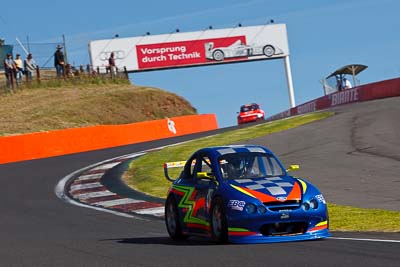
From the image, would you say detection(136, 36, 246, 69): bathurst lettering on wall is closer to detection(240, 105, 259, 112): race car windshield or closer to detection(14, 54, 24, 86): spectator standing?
detection(240, 105, 259, 112): race car windshield

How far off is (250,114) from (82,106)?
10470mm

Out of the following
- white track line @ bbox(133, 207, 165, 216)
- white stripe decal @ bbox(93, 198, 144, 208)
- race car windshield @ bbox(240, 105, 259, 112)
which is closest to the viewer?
white track line @ bbox(133, 207, 165, 216)

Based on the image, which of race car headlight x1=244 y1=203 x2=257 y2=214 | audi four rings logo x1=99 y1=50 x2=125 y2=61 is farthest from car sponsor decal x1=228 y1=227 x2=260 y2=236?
audi four rings logo x1=99 y1=50 x2=125 y2=61

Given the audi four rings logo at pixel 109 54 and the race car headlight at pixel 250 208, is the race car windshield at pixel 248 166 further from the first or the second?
the audi four rings logo at pixel 109 54

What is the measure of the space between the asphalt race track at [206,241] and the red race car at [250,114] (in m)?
23.7

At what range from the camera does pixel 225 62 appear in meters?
84.1

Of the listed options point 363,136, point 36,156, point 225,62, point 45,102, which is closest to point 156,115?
point 45,102

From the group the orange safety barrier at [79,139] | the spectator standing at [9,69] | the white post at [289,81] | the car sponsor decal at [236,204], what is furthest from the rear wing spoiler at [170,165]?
the white post at [289,81]

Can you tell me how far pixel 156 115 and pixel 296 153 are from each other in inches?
1457

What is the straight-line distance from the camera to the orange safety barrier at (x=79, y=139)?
33.7 meters

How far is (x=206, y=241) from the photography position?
12.7 m

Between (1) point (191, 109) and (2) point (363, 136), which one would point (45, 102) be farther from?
(2) point (363, 136)

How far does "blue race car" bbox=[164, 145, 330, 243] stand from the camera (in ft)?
37.6

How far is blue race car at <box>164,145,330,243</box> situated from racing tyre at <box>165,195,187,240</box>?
1cm
